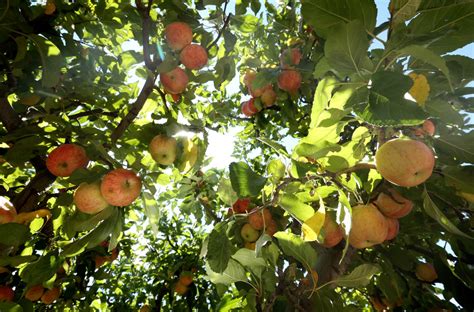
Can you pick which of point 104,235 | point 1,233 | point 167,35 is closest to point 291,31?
point 167,35

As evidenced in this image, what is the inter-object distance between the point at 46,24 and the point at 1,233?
48.9 inches

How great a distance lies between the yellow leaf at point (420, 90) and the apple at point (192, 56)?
122 centimetres

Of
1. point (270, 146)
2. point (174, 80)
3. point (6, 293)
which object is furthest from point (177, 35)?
point (6, 293)

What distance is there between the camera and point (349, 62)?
106 centimetres

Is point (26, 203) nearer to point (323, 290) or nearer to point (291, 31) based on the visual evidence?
point (323, 290)

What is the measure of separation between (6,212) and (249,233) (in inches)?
56.4

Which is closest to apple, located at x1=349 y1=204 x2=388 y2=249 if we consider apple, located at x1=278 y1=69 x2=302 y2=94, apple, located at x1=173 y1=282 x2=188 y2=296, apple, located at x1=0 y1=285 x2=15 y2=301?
apple, located at x1=278 y1=69 x2=302 y2=94

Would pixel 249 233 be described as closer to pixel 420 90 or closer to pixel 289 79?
A: pixel 289 79

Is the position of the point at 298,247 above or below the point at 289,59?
below

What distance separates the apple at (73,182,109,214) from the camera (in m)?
1.59

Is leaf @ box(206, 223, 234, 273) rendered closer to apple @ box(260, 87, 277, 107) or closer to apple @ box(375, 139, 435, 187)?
apple @ box(375, 139, 435, 187)

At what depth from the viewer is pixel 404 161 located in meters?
1.08

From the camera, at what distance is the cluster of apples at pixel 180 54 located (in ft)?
6.25

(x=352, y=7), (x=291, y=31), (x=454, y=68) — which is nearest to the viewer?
(x=352, y=7)
